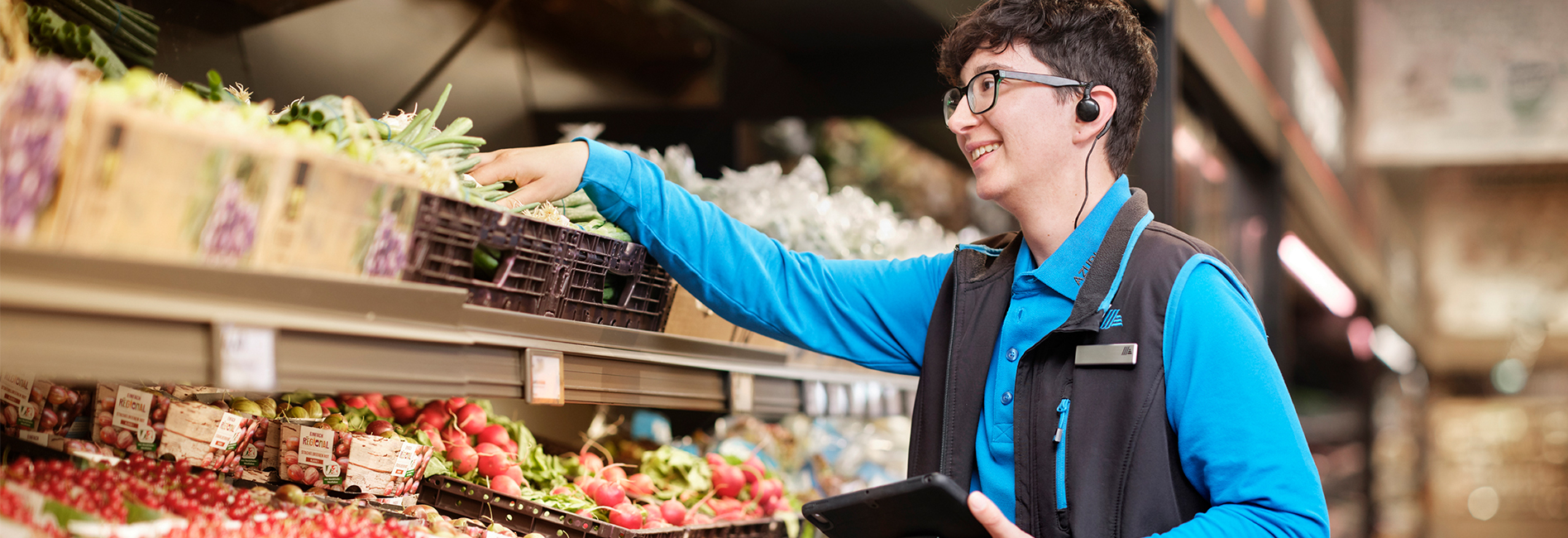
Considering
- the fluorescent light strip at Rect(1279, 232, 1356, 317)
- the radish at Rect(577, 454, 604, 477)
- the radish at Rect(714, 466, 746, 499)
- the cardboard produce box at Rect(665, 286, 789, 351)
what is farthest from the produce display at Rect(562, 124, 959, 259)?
the fluorescent light strip at Rect(1279, 232, 1356, 317)

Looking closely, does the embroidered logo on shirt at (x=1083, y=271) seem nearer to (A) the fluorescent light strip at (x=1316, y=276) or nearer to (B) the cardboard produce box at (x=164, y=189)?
(B) the cardboard produce box at (x=164, y=189)

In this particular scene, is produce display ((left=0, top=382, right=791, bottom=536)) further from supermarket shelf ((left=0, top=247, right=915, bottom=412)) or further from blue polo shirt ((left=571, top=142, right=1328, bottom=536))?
blue polo shirt ((left=571, top=142, right=1328, bottom=536))

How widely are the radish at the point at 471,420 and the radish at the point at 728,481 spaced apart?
60 cm

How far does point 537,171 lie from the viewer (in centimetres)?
163

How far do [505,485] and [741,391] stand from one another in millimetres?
500

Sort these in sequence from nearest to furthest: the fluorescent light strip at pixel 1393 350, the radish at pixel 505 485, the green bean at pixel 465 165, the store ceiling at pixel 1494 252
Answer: the green bean at pixel 465 165 → the radish at pixel 505 485 → the store ceiling at pixel 1494 252 → the fluorescent light strip at pixel 1393 350

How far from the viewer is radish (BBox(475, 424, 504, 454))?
2.28 meters

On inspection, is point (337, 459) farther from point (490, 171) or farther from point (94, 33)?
point (94, 33)

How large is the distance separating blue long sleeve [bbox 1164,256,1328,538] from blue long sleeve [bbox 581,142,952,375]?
513 millimetres

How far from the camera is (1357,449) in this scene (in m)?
13.4

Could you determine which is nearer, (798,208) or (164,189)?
(164,189)

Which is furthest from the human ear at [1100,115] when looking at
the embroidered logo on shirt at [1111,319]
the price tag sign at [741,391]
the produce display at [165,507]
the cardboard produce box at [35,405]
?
the cardboard produce box at [35,405]

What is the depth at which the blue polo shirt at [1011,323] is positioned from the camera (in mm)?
1491

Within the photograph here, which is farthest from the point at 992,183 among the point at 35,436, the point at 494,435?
the point at 35,436
